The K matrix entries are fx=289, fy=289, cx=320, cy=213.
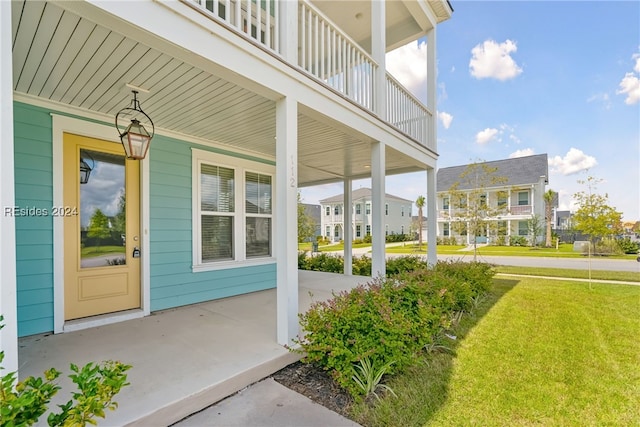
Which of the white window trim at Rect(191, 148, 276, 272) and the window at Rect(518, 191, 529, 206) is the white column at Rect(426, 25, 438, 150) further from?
the window at Rect(518, 191, 529, 206)

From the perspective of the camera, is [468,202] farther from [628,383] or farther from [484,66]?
[628,383]

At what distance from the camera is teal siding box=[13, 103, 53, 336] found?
3.20 meters

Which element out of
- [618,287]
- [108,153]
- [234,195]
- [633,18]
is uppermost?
[633,18]

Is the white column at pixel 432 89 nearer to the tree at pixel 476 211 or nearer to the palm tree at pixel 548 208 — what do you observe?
the tree at pixel 476 211

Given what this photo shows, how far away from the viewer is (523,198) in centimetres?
2306

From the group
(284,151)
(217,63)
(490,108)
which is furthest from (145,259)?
(490,108)

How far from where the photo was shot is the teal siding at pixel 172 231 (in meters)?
4.26

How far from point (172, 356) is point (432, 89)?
686 cm

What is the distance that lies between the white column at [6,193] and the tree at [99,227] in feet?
8.15

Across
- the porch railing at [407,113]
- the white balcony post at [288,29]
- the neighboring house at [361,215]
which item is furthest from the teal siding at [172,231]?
the neighboring house at [361,215]

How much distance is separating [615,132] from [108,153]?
50.3 feet

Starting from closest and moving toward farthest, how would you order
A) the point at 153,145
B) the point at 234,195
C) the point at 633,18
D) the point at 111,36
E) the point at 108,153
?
1. the point at 111,36
2. the point at 108,153
3. the point at 153,145
4. the point at 234,195
5. the point at 633,18

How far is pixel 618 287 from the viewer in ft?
22.3

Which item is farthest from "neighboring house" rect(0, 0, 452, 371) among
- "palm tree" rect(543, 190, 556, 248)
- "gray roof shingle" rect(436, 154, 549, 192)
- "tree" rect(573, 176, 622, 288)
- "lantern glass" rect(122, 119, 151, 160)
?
"palm tree" rect(543, 190, 556, 248)
